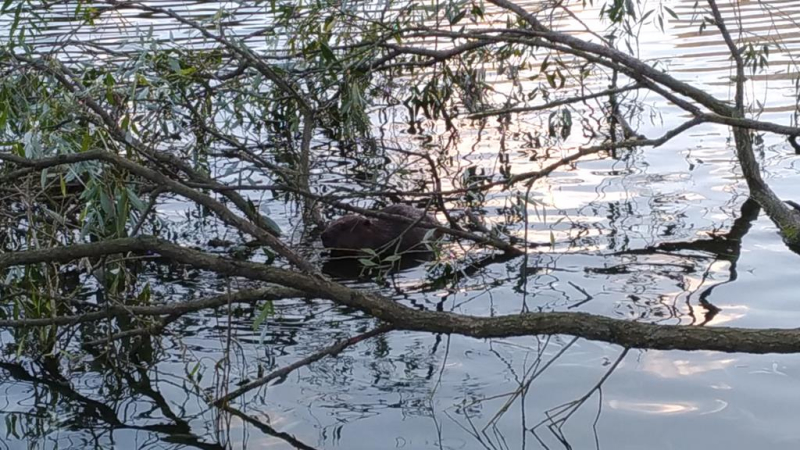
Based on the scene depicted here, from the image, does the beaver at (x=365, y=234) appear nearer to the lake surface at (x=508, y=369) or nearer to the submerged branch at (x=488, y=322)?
the lake surface at (x=508, y=369)

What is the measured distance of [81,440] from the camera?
3.91 m

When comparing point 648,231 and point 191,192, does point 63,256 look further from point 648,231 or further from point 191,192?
point 648,231

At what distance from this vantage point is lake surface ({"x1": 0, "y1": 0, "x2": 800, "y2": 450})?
12.5 feet

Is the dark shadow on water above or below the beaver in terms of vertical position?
below

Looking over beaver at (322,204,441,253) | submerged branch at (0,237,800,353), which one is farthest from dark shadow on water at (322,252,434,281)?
submerged branch at (0,237,800,353)

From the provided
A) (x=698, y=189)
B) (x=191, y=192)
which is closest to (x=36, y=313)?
(x=191, y=192)

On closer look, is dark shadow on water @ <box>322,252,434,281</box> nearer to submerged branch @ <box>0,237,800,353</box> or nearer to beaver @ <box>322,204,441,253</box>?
beaver @ <box>322,204,441,253</box>

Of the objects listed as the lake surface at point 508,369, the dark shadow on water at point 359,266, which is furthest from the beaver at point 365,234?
the lake surface at point 508,369

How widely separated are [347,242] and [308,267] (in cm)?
210

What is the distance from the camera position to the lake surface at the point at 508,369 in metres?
3.82

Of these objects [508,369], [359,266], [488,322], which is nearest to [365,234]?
[359,266]

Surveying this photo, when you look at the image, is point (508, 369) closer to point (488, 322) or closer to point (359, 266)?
point (488, 322)

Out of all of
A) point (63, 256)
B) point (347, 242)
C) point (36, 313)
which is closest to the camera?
point (63, 256)

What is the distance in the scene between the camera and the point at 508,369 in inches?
171
